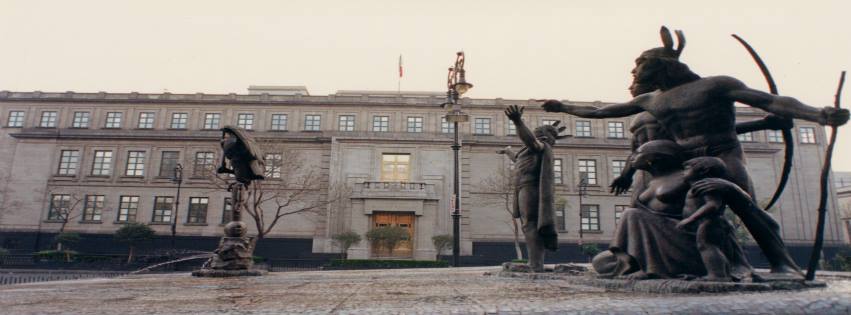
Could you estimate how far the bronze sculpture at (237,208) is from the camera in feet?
29.2

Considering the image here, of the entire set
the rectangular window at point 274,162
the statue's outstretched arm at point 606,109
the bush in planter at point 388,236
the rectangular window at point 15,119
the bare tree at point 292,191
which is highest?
the rectangular window at point 15,119

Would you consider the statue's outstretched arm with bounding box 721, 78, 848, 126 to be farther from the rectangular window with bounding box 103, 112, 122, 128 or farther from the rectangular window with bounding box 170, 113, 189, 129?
the rectangular window with bounding box 103, 112, 122, 128

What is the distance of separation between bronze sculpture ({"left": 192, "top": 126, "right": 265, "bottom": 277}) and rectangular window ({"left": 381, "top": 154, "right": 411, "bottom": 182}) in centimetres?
2620

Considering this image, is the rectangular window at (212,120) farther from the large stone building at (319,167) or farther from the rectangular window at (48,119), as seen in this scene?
the rectangular window at (48,119)

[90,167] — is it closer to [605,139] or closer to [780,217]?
[605,139]

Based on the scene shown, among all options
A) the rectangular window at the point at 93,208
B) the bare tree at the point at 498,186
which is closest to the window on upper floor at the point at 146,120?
the rectangular window at the point at 93,208

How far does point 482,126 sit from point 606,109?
34681 mm

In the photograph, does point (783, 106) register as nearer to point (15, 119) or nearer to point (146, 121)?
point (146, 121)

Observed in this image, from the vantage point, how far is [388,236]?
1214 inches

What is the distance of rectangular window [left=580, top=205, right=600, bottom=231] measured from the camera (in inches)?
1419

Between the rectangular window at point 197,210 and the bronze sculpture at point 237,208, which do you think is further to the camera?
the rectangular window at point 197,210

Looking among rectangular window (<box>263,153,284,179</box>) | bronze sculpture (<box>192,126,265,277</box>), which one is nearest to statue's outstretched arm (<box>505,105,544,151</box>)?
bronze sculpture (<box>192,126,265,277</box>)

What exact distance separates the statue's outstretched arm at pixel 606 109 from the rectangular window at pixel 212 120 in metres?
39.5

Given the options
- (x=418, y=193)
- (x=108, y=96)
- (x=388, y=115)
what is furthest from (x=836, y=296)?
(x=108, y=96)
